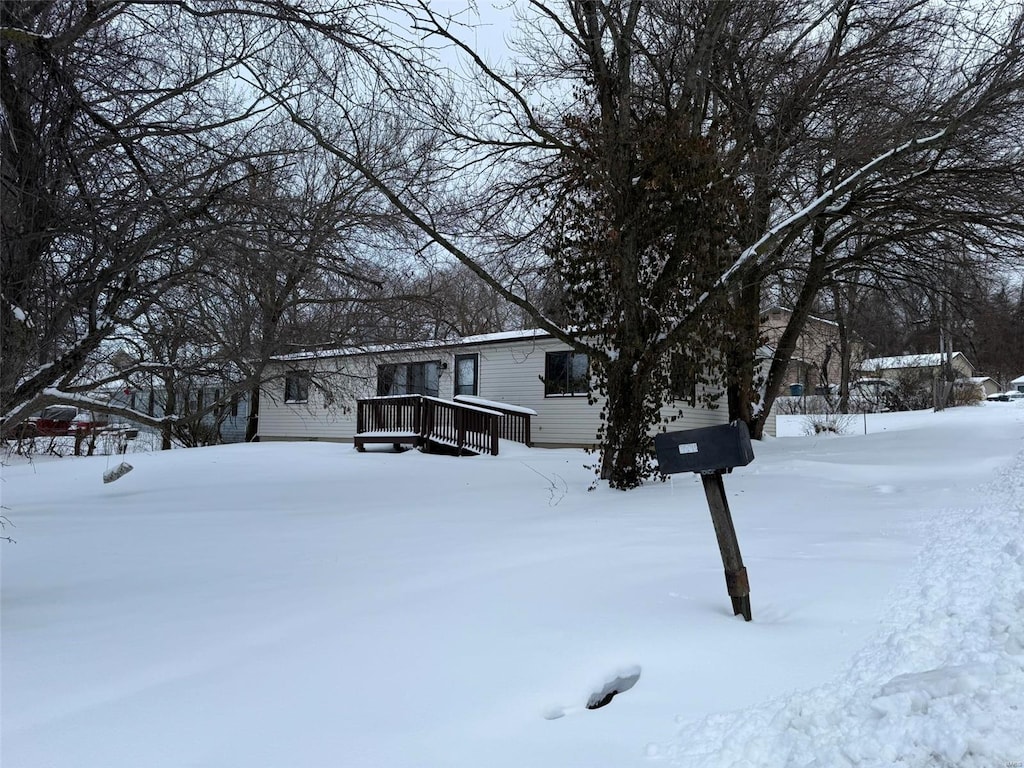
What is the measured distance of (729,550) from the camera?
367 cm

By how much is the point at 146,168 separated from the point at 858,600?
5312 mm

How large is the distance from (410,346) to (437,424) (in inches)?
78.8

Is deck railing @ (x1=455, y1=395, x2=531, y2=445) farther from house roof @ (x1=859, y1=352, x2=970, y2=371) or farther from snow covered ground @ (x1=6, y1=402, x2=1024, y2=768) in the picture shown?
house roof @ (x1=859, y1=352, x2=970, y2=371)

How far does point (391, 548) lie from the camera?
5.79 metres

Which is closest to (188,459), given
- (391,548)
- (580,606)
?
(391,548)

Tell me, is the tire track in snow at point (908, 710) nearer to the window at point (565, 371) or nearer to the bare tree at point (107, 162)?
the bare tree at point (107, 162)

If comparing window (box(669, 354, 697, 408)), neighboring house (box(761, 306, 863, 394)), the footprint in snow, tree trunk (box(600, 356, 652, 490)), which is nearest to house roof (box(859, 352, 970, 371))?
neighboring house (box(761, 306, 863, 394))

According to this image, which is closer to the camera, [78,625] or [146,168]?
[78,625]

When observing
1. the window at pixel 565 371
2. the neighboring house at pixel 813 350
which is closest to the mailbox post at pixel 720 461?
the window at pixel 565 371

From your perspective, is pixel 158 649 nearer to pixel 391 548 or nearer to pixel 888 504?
pixel 391 548

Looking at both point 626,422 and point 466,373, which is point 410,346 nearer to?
point 466,373

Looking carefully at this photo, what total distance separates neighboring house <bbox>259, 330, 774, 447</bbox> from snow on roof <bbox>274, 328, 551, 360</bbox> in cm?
4

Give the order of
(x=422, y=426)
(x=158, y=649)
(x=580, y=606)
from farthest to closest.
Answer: (x=422, y=426), (x=580, y=606), (x=158, y=649)

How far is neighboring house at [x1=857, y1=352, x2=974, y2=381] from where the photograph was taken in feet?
114
